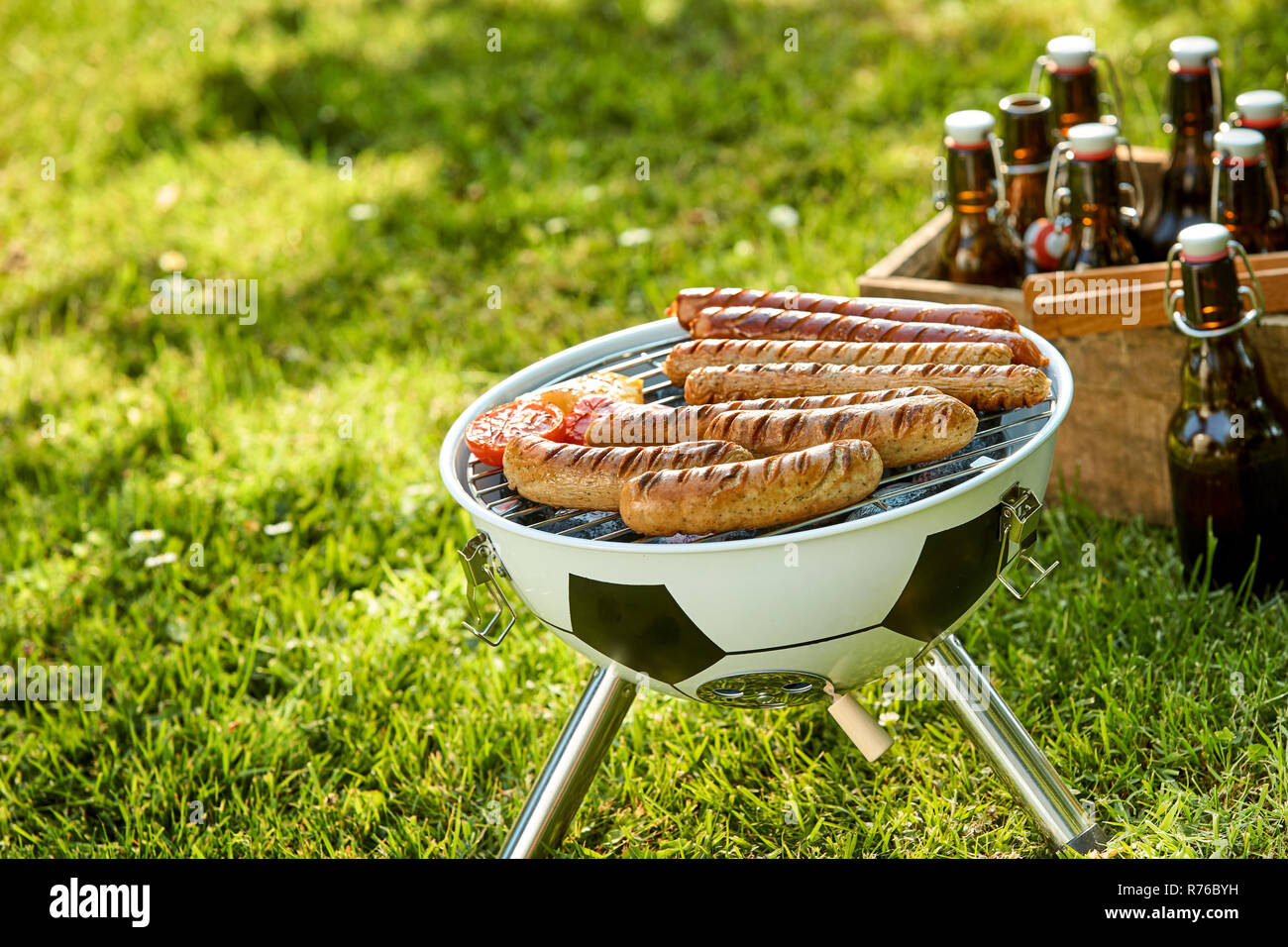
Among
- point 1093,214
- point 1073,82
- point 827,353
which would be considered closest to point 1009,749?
point 827,353

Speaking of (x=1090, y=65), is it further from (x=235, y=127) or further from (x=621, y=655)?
(x=235, y=127)

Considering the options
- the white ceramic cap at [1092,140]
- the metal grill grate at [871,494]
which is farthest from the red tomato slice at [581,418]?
the white ceramic cap at [1092,140]

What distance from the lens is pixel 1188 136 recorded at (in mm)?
3414

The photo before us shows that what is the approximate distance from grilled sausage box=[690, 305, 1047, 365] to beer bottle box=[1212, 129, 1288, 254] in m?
1.07

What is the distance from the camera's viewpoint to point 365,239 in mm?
5719

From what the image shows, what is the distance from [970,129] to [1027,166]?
409 mm

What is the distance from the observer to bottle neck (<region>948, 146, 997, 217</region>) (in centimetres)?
314

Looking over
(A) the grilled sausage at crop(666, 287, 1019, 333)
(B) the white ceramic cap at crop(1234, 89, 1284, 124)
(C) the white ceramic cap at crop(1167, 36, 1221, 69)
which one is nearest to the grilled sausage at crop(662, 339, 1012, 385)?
(A) the grilled sausage at crop(666, 287, 1019, 333)

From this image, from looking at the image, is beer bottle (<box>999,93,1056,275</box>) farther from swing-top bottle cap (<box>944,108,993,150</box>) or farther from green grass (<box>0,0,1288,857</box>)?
green grass (<box>0,0,1288,857</box>)

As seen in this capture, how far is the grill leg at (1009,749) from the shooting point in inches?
96.3
